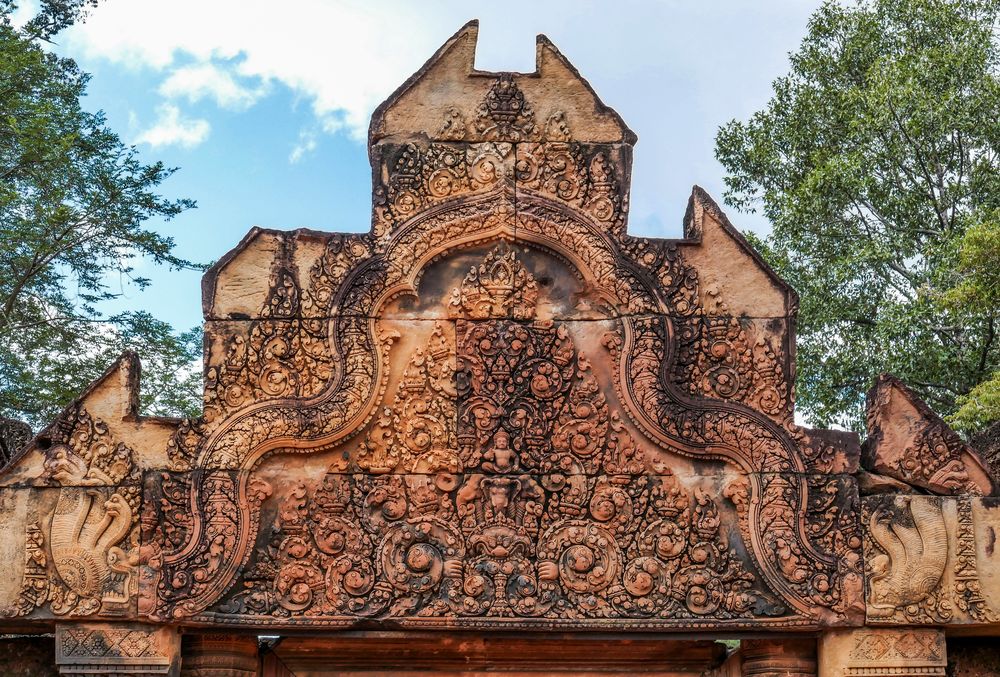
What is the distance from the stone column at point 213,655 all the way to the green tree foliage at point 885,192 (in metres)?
11.2

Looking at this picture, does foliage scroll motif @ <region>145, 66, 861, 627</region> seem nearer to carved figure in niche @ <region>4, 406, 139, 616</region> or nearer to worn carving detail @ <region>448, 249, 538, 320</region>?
worn carving detail @ <region>448, 249, 538, 320</region>

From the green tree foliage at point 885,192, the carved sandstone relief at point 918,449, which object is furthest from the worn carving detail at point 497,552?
the green tree foliage at point 885,192

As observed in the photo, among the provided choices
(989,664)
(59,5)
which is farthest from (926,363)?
(59,5)

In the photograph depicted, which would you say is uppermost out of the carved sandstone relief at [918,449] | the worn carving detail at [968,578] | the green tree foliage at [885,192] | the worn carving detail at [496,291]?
the green tree foliage at [885,192]

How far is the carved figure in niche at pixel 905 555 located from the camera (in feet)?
21.5

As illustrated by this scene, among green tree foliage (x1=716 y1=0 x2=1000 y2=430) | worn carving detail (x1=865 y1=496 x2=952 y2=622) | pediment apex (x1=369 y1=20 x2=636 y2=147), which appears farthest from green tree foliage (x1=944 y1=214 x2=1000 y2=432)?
pediment apex (x1=369 y1=20 x2=636 y2=147)

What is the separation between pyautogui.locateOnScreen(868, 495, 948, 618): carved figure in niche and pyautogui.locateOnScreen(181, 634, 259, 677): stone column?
372 cm

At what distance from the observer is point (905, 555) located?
21.7 feet

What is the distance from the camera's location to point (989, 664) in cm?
710

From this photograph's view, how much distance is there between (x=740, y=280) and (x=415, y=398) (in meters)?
2.12

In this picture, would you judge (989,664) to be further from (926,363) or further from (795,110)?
(795,110)

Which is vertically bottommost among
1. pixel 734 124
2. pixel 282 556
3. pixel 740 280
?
pixel 282 556

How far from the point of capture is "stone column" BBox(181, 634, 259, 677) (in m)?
6.66

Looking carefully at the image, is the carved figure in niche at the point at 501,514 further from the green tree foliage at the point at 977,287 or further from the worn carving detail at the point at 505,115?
the green tree foliage at the point at 977,287
